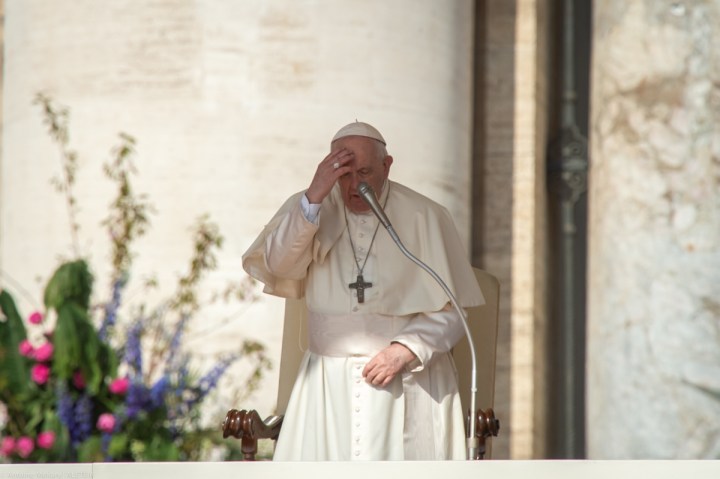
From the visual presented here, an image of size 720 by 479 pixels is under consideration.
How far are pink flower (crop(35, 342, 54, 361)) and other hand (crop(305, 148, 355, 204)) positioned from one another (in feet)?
5.72

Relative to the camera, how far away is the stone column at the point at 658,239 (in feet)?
21.5

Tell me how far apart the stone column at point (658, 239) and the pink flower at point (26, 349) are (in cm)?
234

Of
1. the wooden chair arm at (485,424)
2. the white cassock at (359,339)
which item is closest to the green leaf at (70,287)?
the white cassock at (359,339)

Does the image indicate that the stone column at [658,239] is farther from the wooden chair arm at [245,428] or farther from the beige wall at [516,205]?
the wooden chair arm at [245,428]

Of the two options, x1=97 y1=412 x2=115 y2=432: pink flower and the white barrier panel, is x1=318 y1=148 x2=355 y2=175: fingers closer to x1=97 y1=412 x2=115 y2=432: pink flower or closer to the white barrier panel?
the white barrier panel

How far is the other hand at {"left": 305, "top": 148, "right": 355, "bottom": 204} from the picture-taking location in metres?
5.07

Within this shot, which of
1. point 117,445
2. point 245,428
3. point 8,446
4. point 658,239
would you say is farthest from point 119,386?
point 658,239

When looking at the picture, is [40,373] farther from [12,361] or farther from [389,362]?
[389,362]

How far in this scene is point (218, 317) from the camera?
25.0ft

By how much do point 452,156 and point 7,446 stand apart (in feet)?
9.27

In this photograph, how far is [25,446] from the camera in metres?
6.45

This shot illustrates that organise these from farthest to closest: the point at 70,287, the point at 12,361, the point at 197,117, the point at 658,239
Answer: the point at 197,117
the point at 658,239
the point at 70,287
the point at 12,361

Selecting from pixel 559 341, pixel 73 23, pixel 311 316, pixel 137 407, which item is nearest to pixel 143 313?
pixel 137 407

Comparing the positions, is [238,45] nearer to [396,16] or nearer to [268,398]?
[396,16]
